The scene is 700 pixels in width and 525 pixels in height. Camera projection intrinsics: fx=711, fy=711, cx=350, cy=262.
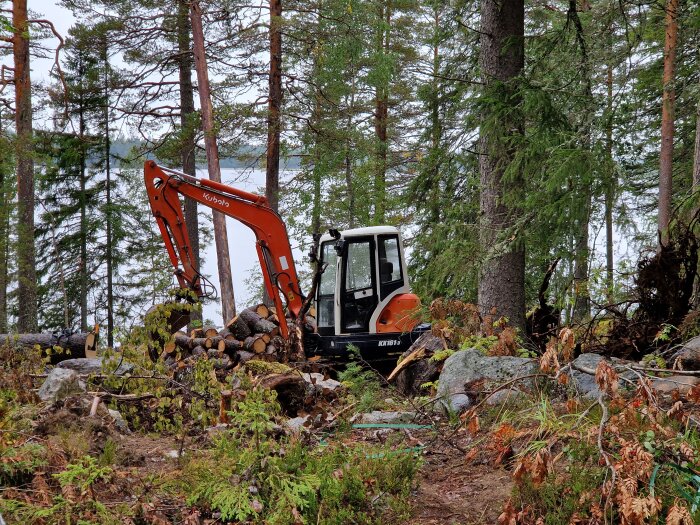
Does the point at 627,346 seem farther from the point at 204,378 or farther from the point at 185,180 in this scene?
the point at 185,180

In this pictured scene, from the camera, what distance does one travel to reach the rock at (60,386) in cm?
602

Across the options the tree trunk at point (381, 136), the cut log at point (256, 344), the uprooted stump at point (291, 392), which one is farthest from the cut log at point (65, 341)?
the tree trunk at point (381, 136)

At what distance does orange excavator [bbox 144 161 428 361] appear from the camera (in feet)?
34.0

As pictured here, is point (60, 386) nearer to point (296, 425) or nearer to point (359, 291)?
point (296, 425)

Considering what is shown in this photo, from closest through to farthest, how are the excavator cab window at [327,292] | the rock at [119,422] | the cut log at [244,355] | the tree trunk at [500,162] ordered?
the rock at [119,422], the tree trunk at [500,162], the excavator cab window at [327,292], the cut log at [244,355]

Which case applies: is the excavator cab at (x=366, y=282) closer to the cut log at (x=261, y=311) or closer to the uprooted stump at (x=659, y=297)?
the cut log at (x=261, y=311)

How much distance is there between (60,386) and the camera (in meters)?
6.06

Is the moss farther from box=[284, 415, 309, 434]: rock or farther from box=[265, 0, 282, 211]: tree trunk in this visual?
box=[265, 0, 282, 211]: tree trunk

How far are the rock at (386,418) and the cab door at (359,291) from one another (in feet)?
14.9

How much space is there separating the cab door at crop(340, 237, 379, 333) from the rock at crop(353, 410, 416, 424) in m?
4.54

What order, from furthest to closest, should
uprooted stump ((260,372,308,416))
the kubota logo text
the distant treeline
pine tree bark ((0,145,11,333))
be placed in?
the distant treeline → pine tree bark ((0,145,11,333)) → the kubota logo text → uprooted stump ((260,372,308,416))

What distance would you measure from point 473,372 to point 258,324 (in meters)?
6.90

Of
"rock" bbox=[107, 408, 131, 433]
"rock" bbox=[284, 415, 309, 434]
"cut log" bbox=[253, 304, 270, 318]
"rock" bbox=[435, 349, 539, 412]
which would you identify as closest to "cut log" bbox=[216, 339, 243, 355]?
"cut log" bbox=[253, 304, 270, 318]

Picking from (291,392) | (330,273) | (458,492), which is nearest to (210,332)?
(330,273)
